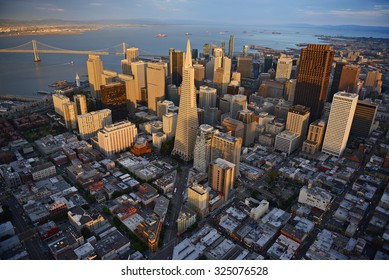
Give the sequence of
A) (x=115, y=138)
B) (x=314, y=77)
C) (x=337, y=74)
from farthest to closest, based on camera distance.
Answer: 1. (x=337, y=74)
2. (x=314, y=77)
3. (x=115, y=138)

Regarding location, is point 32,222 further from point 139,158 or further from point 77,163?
point 139,158

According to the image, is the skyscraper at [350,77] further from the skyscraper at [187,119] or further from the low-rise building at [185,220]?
the low-rise building at [185,220]

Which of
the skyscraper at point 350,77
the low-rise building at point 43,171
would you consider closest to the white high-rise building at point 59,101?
the low-rise building at point 43,171

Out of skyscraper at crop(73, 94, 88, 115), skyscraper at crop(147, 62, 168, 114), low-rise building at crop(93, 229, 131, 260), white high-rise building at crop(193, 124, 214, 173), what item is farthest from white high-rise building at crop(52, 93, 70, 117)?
low-rise building at crop(93, 229, 131, 260)

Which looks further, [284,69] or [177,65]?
[284,69]

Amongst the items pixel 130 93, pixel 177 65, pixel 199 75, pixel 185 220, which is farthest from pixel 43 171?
pixel 199 75

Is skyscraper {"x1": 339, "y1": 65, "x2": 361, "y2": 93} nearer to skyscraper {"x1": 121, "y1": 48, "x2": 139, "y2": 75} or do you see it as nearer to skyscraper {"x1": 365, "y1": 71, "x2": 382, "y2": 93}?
skyscraper {"x1": 365, "y1": 71, "x2": 382, "y2": 93}

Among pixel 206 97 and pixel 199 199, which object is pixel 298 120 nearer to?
pixel 206 97
